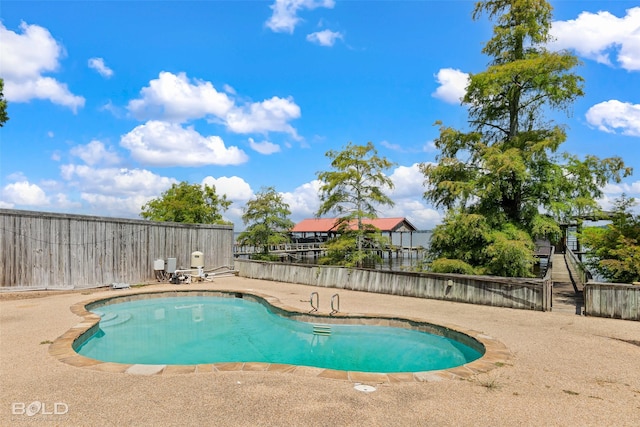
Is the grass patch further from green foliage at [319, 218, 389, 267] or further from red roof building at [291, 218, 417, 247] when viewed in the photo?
red roof building at [291, 218, 417, 247]

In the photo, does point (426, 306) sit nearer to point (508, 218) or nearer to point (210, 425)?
point (508, 218)

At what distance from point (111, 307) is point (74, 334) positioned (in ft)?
14.6

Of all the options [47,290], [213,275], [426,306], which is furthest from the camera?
[213,275]

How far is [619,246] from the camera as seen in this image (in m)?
10.2

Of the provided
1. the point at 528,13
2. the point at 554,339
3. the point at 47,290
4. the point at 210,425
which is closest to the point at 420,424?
the point at 210,425

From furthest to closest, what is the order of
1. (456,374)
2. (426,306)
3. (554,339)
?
(426,306) < (554,339) < (456,374)

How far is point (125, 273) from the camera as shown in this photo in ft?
44.6

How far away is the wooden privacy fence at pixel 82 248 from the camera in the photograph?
36.2ft

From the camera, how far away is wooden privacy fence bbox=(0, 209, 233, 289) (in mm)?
11039

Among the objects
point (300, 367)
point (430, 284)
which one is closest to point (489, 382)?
point (300, 367)

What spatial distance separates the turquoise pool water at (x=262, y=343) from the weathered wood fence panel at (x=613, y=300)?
3733mm

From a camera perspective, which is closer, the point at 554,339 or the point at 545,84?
the point at 554,339

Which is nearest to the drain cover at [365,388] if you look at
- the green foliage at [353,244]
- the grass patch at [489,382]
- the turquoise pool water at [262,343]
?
the grass patch at [489,382]

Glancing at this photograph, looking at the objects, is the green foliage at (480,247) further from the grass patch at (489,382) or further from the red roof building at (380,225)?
the red roof building at (380,225)
